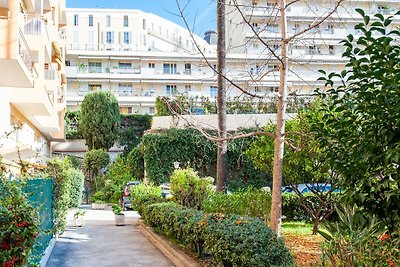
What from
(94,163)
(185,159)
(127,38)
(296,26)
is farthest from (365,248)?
(127,38)

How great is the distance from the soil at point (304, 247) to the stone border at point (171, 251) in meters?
1.99

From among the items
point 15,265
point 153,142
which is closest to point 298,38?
point 15,265

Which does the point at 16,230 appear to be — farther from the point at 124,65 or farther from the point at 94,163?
the point at 124,65

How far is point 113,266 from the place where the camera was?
35.5ft

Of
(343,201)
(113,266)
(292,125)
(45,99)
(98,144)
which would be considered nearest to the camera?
(343,201)

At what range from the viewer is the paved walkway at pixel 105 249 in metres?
11.3

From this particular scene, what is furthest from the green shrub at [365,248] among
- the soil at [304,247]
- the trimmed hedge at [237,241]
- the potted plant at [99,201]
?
the potted plant at [99,201]

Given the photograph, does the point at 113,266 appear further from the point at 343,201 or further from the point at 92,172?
the point at 92,172

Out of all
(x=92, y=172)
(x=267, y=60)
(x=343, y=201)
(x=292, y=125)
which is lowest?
(x=92, y=172)

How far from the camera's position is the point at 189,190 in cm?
1750

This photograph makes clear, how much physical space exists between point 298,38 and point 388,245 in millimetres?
5878

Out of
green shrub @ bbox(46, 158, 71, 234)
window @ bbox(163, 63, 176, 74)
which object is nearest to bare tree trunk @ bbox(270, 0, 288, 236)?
green shrub @ bbox(46, 158, 71, 234)

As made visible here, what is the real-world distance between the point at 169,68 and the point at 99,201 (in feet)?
90.7

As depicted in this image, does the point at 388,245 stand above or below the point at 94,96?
below
